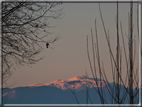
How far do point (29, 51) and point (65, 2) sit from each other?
6.37 feet

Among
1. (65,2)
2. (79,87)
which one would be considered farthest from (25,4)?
(79,87)

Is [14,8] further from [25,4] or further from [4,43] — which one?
[4,43]

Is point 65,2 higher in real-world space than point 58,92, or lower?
higher

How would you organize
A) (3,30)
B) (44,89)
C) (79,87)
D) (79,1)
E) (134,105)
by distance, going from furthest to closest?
(3,30) → (44,89) → (79,1) → (79,87) → (134,105)

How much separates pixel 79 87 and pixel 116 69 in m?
1.08

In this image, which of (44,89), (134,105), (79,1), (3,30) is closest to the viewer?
(134,105)

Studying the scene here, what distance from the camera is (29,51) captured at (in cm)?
463

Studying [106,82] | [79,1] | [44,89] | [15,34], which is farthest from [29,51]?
[106,82]

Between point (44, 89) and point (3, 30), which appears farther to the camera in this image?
point (3, 30)

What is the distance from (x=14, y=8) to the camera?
15.0 feet

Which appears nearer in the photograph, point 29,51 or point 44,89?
point 44,89

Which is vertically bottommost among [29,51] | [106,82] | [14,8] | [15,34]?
[106,82]

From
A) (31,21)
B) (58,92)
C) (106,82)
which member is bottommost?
(58,92)

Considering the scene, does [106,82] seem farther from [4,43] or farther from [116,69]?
[4,43]
